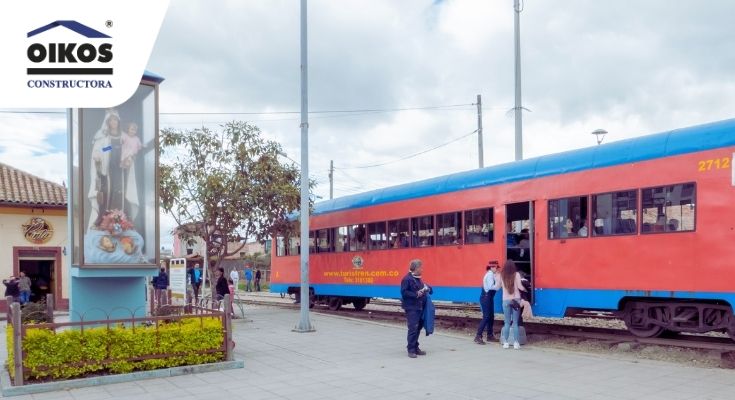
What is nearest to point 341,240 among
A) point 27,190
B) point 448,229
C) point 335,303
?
point 335,303

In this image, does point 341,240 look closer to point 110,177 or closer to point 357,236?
point 357,236

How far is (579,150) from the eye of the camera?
38.6ft

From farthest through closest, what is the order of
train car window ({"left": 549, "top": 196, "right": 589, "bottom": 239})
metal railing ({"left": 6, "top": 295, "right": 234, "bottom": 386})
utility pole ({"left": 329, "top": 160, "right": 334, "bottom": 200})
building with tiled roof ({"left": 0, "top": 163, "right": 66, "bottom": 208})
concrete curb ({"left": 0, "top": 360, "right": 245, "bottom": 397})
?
1. utility pole ({"left": 329, "top": 160, "right": 334, "bottom": 200})
2. building with tiled roof ({"left": 0, "top": 163, "right": 66, "bottom": 208})
3. train car window ({"left": 549, "top": 196, "right": 589, "bottom": 239})
4. metal railing ({"left": 6, "top": 295, "right": 234, "bottom": 386})
5. concrete curb ({"left": 0, "top": 360, "right": 245, "bottom": 397})

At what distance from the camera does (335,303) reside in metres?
19.9

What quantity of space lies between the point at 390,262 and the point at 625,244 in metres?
6.90

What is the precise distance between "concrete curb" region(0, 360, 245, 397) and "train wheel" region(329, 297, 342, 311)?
1033 centimetres

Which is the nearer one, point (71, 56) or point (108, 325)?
point (71, 56)

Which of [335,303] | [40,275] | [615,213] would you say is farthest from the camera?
[40,275]

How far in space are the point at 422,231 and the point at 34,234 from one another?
575 inches

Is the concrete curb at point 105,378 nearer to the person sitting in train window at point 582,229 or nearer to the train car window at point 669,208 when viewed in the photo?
the person sitting in train window at point 582,229

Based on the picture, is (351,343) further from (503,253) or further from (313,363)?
(503,253)

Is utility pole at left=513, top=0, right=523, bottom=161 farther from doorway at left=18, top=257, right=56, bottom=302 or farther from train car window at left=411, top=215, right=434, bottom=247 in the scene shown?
doorway at left=18, top=257, right=56, bottom=302

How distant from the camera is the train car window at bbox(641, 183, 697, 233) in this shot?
970 cm

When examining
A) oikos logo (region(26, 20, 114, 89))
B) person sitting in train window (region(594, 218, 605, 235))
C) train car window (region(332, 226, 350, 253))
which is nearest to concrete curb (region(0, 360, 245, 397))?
oikos logo (region(26, 20, 114, 89))
